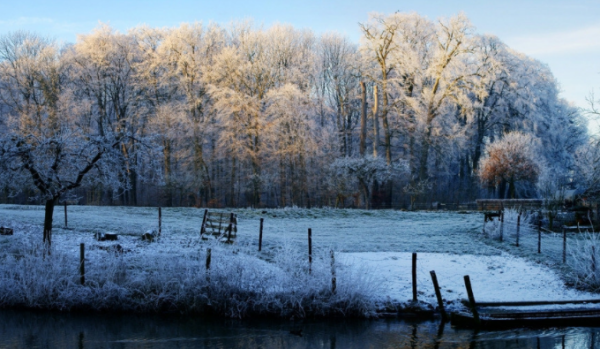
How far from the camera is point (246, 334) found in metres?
13.0

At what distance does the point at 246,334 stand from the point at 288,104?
96.1 feet

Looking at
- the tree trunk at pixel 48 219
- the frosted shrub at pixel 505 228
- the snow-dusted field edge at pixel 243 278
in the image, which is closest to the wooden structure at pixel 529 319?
the snow-dusted field edge at pixel 243 278

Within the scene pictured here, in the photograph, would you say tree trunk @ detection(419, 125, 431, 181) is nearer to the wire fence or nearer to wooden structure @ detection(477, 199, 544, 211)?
wooden structure @ detection(477, 199, 544, 211)

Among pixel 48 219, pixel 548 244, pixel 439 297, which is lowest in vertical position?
pixel 439 297

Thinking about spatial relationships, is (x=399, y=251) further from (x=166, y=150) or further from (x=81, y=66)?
(x=81, y=66)

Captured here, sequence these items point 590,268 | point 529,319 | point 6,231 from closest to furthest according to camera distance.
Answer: point 529,319
point 590,268
point 6,231

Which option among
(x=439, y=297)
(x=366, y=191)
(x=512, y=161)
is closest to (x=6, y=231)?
(x=439, y=297)

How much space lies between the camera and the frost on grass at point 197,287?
14.4 m

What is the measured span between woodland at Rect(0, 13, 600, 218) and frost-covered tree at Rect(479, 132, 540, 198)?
0.33ft

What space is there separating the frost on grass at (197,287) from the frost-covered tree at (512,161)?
96.2 feet

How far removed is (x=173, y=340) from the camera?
494 inches

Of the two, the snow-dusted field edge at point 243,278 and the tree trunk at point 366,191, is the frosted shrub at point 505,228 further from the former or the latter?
the tree trunk at point 366,191

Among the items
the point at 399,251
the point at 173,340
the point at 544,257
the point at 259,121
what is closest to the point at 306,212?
the point at 259,121

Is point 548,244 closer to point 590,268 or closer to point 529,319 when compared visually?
point 590,268
